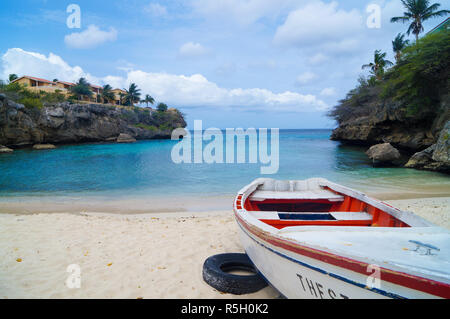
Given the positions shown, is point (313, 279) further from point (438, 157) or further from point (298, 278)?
point (438, 157)

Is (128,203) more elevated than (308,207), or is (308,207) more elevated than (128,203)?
(308,207)

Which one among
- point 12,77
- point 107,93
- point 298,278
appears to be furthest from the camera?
point 107,93

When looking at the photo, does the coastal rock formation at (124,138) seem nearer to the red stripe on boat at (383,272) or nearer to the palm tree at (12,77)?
the palm tree at (12,77)

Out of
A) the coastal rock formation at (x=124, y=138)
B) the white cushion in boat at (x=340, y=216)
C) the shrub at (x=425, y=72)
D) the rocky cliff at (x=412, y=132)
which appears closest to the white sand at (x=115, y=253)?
the white cushion in boat at (x=340, y=216)

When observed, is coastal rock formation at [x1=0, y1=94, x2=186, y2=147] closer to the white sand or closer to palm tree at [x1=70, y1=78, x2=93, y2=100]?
palm tree at [x1=70, y1=78, x2=93, y2=100]

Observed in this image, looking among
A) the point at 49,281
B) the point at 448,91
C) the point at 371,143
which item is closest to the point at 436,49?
the point at 448,91

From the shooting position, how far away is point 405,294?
1742mm

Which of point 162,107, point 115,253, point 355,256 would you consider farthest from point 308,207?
point 162,107

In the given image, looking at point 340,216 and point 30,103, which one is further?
point 30,103

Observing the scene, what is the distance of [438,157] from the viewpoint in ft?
46.7

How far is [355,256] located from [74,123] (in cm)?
5302
